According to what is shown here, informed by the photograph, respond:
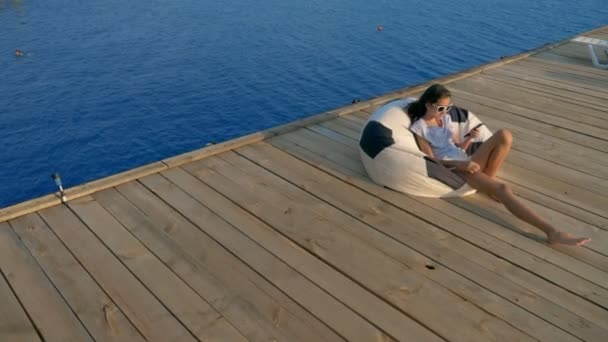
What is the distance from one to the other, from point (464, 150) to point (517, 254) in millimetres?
1332

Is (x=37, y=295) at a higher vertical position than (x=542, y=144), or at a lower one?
lower

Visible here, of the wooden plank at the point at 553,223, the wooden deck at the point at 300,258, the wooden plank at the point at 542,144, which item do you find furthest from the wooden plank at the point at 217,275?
the wooden plank at the point at 542,144

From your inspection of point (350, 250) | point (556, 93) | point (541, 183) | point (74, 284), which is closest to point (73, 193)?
point (74, 284)

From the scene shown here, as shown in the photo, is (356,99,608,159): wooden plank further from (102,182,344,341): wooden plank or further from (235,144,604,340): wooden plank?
(102,182,344,341): wooden plank

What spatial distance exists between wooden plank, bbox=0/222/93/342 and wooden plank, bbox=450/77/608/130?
586cm

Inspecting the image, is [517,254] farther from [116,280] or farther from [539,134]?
[116,280]

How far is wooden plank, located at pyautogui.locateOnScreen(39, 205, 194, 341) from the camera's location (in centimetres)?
314

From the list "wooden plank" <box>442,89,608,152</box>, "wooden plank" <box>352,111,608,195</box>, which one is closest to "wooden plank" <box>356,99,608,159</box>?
"wooden plank" <box>442,89,608,152</box>

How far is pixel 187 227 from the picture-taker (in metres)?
4.15

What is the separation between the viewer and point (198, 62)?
15242mm

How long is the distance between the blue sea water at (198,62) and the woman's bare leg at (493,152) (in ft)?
23.7

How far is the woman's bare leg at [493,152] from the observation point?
14.8ft

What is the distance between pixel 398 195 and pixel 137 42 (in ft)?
46.9

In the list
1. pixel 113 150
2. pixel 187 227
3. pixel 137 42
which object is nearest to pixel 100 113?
pixel 113 150
